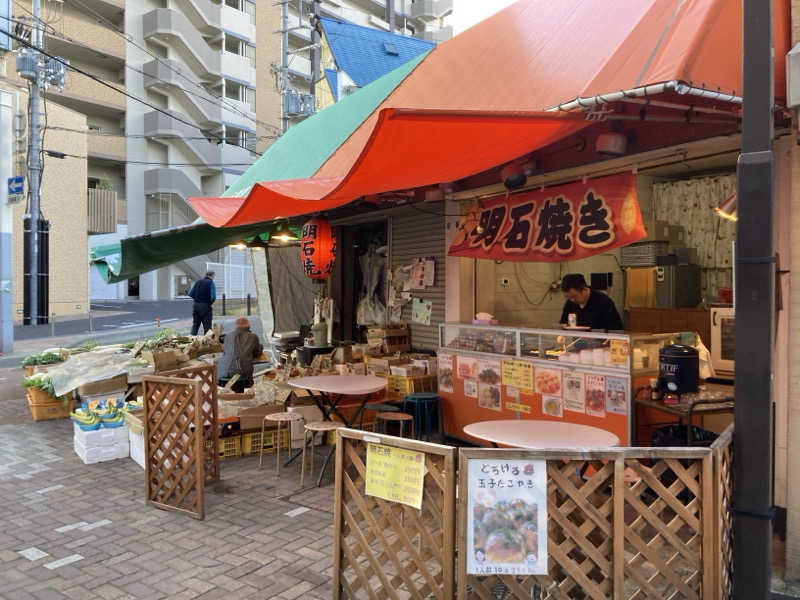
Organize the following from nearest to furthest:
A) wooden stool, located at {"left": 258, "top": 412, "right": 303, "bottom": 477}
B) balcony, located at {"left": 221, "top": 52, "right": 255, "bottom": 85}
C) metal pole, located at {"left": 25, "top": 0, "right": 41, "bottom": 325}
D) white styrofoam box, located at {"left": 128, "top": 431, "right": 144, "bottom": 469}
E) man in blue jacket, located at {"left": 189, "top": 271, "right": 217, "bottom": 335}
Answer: wooden stool, located at {"left": 258, "top": 412, "right": 303, "bottom": 477}
white styrofoam box, located at {"left": 128, "top": 431, "right": 144, "bottom": 469}
man in blue jacket, located at {"left": 189, "top": 271, "right": 217, "bottom": 335}
metal pole, located at {"left": 25, "top": 0, "right": 41, "bottom": 325}
balcony, located at {"left": 221, "top": 52, "right": 255, "bottom": 85}

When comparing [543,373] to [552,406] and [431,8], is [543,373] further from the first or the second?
[431,8]

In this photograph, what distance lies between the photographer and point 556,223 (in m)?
6.36

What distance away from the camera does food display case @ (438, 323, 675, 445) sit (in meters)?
5.63

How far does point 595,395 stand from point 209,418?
4.26 m

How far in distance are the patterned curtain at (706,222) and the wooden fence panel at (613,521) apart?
7.33m

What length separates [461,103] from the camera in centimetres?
623

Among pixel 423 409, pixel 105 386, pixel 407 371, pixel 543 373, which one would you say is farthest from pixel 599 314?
pixel 105 386

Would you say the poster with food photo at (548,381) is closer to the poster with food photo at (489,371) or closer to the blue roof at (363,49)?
the poster with food photo at (489,371)

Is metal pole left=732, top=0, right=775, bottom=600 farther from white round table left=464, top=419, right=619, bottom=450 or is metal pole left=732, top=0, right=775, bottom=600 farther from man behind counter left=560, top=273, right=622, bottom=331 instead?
man behind counter left=560, top=273, right=622, bottom=331

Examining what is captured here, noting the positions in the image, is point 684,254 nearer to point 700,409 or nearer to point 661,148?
point 661,148

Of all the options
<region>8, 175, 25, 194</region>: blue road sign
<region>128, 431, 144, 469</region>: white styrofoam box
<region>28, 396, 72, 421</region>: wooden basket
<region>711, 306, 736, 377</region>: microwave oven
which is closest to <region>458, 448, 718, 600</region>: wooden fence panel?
<region>711, 306, 736, 377</region>: microwave oven

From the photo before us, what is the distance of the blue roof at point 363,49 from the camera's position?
462 inches

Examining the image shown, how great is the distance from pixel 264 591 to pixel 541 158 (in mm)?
5473

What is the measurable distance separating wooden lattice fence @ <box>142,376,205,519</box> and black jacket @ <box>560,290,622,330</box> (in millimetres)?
4669
